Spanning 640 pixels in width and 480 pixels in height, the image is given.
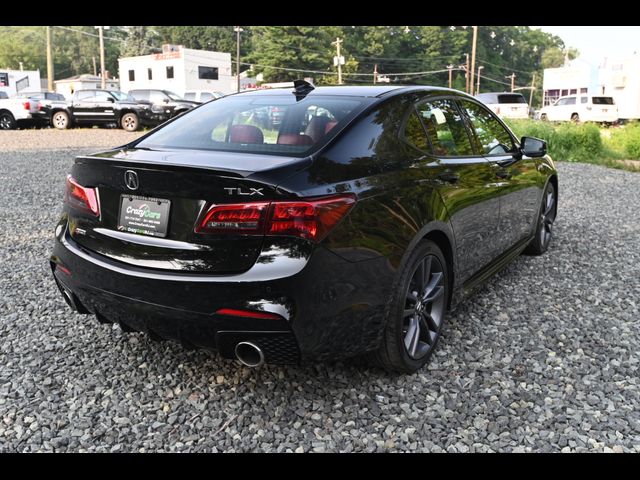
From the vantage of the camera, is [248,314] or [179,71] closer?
[248,314]

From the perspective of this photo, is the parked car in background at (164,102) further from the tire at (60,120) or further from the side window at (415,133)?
the side window at (415,133)

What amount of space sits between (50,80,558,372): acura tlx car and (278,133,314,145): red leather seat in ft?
0.04

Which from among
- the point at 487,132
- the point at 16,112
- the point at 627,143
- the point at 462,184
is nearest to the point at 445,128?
the point at 462,184

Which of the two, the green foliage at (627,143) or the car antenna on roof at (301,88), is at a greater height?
the car antenna on roof at (301,88)

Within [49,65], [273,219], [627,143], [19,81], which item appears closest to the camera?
[273,219]

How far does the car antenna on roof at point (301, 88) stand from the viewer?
11.6 ft

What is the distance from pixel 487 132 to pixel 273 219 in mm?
2468

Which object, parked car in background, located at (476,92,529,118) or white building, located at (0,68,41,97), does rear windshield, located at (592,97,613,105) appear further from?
white building, located at (0,68,41,97)

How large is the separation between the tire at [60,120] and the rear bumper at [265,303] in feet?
71.3

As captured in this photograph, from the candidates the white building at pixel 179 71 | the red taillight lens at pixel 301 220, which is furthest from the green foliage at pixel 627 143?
the white building at pixel 179 71

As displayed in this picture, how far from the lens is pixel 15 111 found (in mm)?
22453

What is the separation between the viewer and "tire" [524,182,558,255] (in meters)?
5.38

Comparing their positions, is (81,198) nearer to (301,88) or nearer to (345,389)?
(301,88)

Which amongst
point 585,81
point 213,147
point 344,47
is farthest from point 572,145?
point 344,47
